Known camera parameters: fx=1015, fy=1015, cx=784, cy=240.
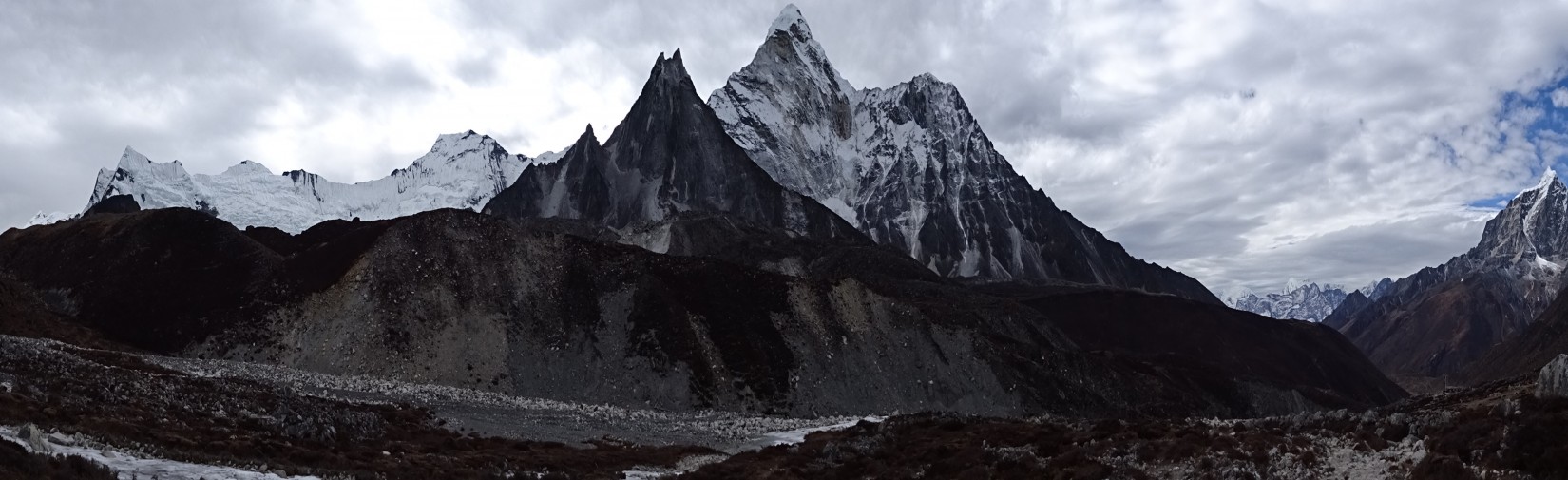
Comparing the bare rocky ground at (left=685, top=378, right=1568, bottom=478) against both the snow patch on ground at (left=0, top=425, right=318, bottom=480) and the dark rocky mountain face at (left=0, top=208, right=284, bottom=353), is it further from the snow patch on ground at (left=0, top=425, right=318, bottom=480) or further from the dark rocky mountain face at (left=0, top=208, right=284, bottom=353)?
the dark rocky mountain face at (left=0, top=208, right=284, bottom=353)

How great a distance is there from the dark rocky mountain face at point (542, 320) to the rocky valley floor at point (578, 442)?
2021cm

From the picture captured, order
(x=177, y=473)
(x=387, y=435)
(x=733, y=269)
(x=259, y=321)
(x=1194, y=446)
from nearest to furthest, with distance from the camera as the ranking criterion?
(x=177, y=473), (x=1194, y=446), (x=387, y=435), (x=259, y=321), (x=733, y=269)

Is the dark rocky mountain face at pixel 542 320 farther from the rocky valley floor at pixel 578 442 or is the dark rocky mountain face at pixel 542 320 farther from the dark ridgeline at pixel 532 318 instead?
the rocky valley floor at pixel 578 442

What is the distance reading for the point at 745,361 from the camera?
95750 mm

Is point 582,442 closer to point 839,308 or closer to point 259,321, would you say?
point 259,321

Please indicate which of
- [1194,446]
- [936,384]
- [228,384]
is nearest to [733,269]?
[936,384]

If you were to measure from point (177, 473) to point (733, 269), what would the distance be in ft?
287

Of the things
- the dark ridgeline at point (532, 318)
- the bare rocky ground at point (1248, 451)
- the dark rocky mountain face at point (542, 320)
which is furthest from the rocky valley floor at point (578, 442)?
the dark rocky mountain face at point (542, 320)

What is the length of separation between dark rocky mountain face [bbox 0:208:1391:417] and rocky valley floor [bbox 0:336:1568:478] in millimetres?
20213

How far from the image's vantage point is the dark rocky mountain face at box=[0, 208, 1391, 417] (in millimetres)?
86188

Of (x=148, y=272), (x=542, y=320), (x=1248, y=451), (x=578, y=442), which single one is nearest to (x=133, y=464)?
(x=578, y=442)

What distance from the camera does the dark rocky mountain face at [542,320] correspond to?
86.2 metres

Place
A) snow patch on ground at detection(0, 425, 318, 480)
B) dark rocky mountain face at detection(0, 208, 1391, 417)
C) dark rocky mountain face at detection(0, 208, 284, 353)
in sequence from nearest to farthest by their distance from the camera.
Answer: snow patch on ground at detection(0, 425, 318, 480), dark rocky mountain face at detection(0, 208, 1391, 417), dark rocky mountain face at detection(0, 208, 284, 353)

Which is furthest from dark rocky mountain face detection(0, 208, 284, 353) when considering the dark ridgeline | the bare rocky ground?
the bare rocky ground
